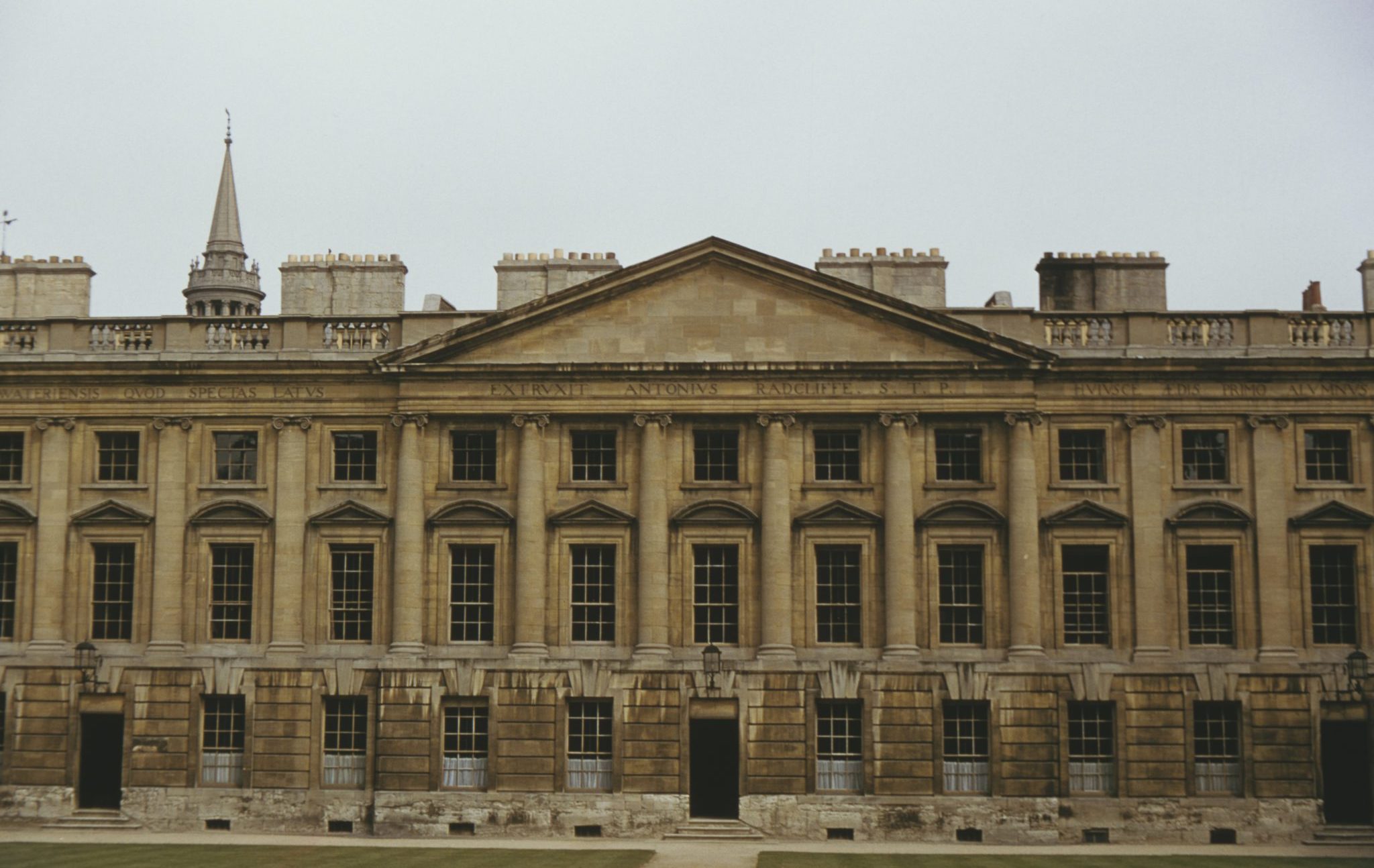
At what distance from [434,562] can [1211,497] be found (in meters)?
18.3

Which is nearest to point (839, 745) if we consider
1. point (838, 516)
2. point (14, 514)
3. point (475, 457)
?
point (838, 516)

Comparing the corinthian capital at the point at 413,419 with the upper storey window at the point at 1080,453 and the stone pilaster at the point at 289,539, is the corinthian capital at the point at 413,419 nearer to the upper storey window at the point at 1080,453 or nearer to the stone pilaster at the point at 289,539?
the stone pilaster at the point at 289,539

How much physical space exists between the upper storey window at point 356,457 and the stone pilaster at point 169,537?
3704 mm

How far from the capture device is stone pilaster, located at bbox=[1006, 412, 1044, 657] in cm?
3506

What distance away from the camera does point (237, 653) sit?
3628cm

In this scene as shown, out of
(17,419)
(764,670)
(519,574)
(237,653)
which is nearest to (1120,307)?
(764,670)

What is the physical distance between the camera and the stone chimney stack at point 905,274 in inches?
1503

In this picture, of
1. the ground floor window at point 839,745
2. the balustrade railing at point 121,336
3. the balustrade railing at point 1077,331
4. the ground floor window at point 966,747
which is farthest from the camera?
the balustrade railing at point 121,336

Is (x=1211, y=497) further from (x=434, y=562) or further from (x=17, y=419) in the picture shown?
(x=17, y=419)

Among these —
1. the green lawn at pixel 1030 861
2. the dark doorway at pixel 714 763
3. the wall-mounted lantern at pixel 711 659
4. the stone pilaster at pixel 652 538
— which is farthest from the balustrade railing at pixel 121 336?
the green lawn at pixel 1030 861

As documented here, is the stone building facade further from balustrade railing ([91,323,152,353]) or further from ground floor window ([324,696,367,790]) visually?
balustrade railing ([91,323,152,353])

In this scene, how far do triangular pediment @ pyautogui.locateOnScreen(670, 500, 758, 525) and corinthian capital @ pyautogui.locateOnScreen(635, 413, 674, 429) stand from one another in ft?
6.61

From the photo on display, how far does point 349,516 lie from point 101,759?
326 inches

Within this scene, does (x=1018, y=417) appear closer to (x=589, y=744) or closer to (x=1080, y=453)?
(x=1080, y=453)
